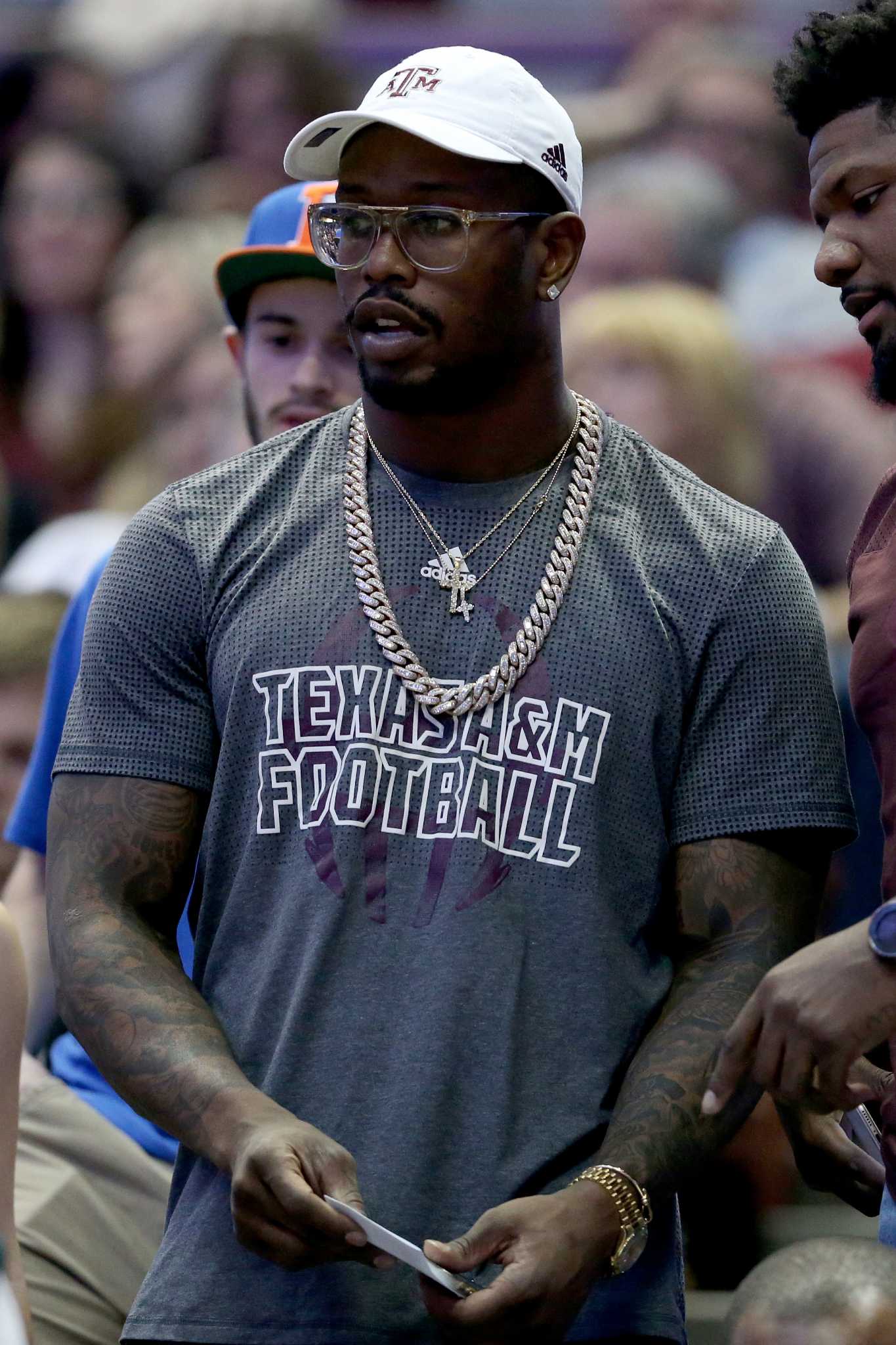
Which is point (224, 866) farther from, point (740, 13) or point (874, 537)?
point (740, 13)

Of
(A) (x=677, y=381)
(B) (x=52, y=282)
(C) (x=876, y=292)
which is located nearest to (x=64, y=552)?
(B) (x=52, y=282)

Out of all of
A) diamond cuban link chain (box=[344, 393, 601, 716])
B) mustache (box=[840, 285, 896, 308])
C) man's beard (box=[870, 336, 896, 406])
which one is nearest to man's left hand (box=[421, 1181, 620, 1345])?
diamond cuban link chain (box=[344, 393, 601, 716])

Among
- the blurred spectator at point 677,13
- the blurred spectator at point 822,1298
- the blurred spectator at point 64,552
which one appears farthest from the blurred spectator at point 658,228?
the blurred spectator at point 822,1298

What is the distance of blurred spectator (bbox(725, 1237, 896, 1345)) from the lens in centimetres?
238

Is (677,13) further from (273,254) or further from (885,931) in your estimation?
(885,931)

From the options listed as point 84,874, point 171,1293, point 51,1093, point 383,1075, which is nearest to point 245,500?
point 84,874

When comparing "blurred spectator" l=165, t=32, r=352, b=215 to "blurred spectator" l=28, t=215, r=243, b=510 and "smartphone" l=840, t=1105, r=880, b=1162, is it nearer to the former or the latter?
"blurred spectator" l=28, t=215, r=243, b=510

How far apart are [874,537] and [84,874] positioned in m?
1.20

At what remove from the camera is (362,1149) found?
9.08 feet

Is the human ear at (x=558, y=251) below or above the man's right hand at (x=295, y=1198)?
above

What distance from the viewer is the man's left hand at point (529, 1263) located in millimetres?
2570

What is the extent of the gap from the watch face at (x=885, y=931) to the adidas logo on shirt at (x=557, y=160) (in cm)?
121

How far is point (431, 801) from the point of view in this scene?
287 cm

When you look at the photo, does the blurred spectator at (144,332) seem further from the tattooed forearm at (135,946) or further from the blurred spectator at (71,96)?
the tattooed forearm at (135,946)
